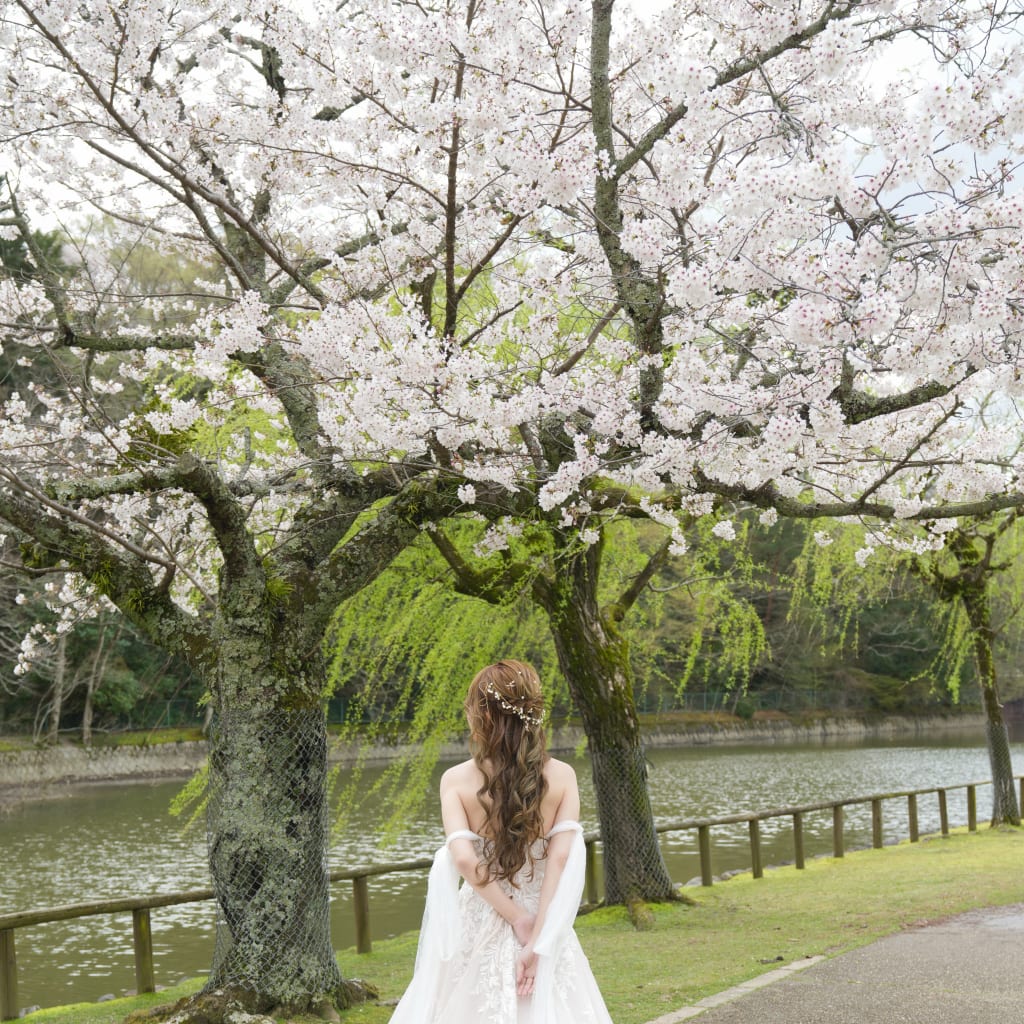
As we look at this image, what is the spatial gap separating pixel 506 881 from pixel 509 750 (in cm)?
48

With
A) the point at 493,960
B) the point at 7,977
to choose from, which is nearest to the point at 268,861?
the point at 7,977

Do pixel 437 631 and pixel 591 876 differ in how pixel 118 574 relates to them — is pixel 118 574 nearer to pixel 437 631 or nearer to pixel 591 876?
pixel 437 631

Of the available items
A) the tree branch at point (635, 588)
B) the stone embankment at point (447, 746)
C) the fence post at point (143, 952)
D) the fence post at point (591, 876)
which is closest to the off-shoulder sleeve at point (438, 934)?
the fence post at point (143, 952)

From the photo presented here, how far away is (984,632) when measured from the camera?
14523mm

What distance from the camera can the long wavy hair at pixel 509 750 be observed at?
354 cm

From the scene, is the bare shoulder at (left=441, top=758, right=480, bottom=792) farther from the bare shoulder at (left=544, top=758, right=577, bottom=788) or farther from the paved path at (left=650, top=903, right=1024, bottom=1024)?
the paved path at (left=650, top=903, right=1024, bottom=1024)

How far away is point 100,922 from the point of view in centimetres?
1266

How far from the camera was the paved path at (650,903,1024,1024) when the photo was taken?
5.34 meters

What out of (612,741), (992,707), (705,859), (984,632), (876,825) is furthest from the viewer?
(992,707)

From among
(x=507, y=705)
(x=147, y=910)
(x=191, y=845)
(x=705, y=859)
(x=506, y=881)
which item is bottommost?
(x=191, y=845)

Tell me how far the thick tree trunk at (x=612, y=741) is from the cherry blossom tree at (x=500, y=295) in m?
1.07

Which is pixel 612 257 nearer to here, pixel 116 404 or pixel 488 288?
pixel 488 288

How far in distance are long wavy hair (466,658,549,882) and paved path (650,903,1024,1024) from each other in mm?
2339

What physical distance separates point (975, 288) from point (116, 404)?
18.9 metres
